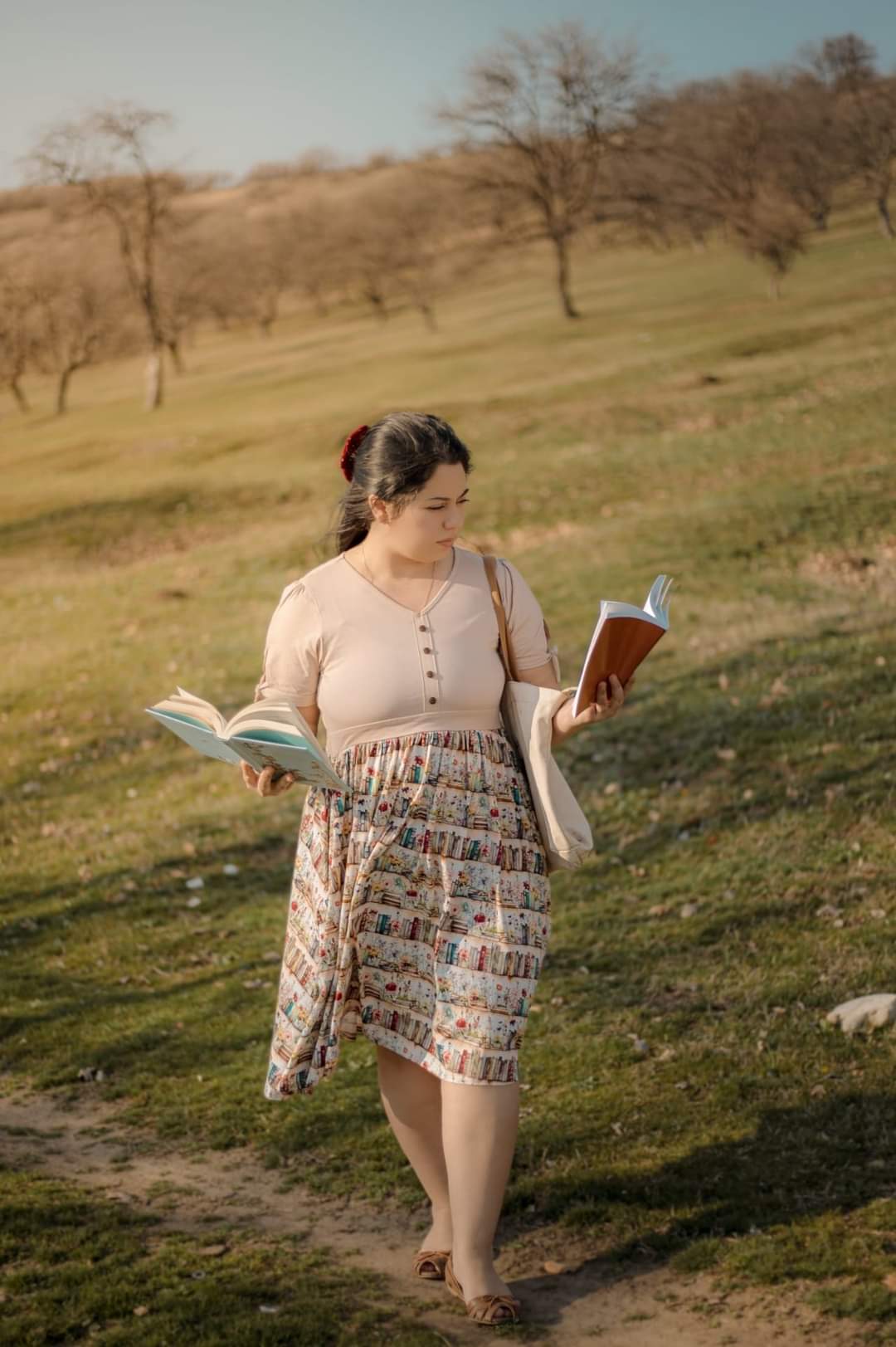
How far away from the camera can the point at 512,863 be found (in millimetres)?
4117

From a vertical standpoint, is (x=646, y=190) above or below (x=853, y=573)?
above

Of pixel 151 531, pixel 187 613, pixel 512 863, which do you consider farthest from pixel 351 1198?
pixel 151 531

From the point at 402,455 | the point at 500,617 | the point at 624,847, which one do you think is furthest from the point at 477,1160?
the point at 624,847

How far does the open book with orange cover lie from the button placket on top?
43 centimetres

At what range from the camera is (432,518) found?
410cm

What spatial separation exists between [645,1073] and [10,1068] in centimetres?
317

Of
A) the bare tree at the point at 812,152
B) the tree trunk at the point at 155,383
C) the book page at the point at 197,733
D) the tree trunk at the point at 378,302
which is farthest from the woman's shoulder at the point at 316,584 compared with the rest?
the tree trunk at the point at 378,302

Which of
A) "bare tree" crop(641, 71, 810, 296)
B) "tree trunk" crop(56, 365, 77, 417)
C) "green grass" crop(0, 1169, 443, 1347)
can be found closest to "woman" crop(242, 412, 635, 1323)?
"green grass" crop(0, 1169, 443, 1347)

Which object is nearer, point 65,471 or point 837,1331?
point 837,1331

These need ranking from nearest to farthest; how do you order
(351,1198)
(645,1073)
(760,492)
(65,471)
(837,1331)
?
(837,1331)
(351,1198)
(645,1073)
(760,492)
(65,471)

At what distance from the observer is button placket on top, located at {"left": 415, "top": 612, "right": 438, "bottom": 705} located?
4.14m

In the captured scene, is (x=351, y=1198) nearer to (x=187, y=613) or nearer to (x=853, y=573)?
(x=853, y=573)

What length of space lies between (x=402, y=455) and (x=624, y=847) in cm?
517

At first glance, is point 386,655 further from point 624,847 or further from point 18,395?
point 18,395
